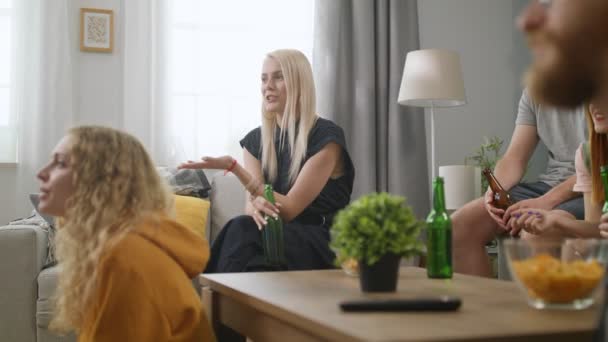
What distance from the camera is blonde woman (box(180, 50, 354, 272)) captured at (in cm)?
271

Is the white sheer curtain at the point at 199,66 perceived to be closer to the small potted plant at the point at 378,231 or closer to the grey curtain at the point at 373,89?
the grey curtain at the point at 373,89

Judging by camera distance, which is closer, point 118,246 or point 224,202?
point 118,246

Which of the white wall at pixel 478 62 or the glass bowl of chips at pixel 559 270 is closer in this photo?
the glass bowl of chips at pixel 559 270

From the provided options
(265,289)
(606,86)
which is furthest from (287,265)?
(606,86)

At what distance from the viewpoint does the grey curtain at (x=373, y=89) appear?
4.36 metres

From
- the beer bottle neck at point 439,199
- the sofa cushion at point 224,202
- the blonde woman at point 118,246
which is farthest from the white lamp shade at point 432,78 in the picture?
the blonde woman at point 118,246

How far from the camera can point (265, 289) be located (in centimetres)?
168

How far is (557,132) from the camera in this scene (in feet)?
9.84

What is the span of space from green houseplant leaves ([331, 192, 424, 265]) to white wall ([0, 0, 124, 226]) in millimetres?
2867

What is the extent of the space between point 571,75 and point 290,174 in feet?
7.82

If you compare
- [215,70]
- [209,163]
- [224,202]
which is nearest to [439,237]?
[209,163]

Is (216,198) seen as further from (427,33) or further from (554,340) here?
(554,340)

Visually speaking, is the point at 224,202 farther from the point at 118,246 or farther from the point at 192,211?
the point at 118,246

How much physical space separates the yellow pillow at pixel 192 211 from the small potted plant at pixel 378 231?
6.81 feet
